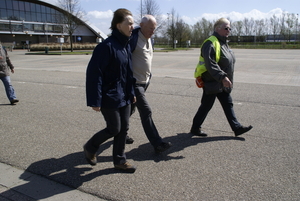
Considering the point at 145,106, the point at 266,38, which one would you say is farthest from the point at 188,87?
the point at 266,38

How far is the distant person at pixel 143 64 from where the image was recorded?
355cm

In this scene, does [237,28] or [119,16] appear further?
[237,28]

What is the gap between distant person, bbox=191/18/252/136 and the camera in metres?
4.02

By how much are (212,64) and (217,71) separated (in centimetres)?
12

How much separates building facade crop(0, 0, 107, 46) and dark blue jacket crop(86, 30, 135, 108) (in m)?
61.5

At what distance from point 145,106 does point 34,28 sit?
7265 cm

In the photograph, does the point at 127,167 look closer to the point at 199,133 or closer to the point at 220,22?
the point at 199,133

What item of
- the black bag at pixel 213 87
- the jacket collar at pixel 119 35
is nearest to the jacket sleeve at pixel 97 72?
the jacket collar at pixel 119 35

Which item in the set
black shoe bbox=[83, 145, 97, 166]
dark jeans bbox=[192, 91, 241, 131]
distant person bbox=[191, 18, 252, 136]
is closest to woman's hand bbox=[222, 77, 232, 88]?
distant person bbox=[191, 18, 252, 136]

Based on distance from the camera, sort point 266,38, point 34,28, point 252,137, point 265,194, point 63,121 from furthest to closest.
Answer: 1. point 266,38
2. point 34,28
3. point 63,121
4. point 252,137
5. point 265,194

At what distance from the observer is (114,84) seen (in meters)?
3.02

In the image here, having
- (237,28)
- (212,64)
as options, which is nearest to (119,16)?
(212,64)

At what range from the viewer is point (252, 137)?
440cm

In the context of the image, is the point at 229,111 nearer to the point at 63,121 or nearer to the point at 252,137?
the point at 252,137
